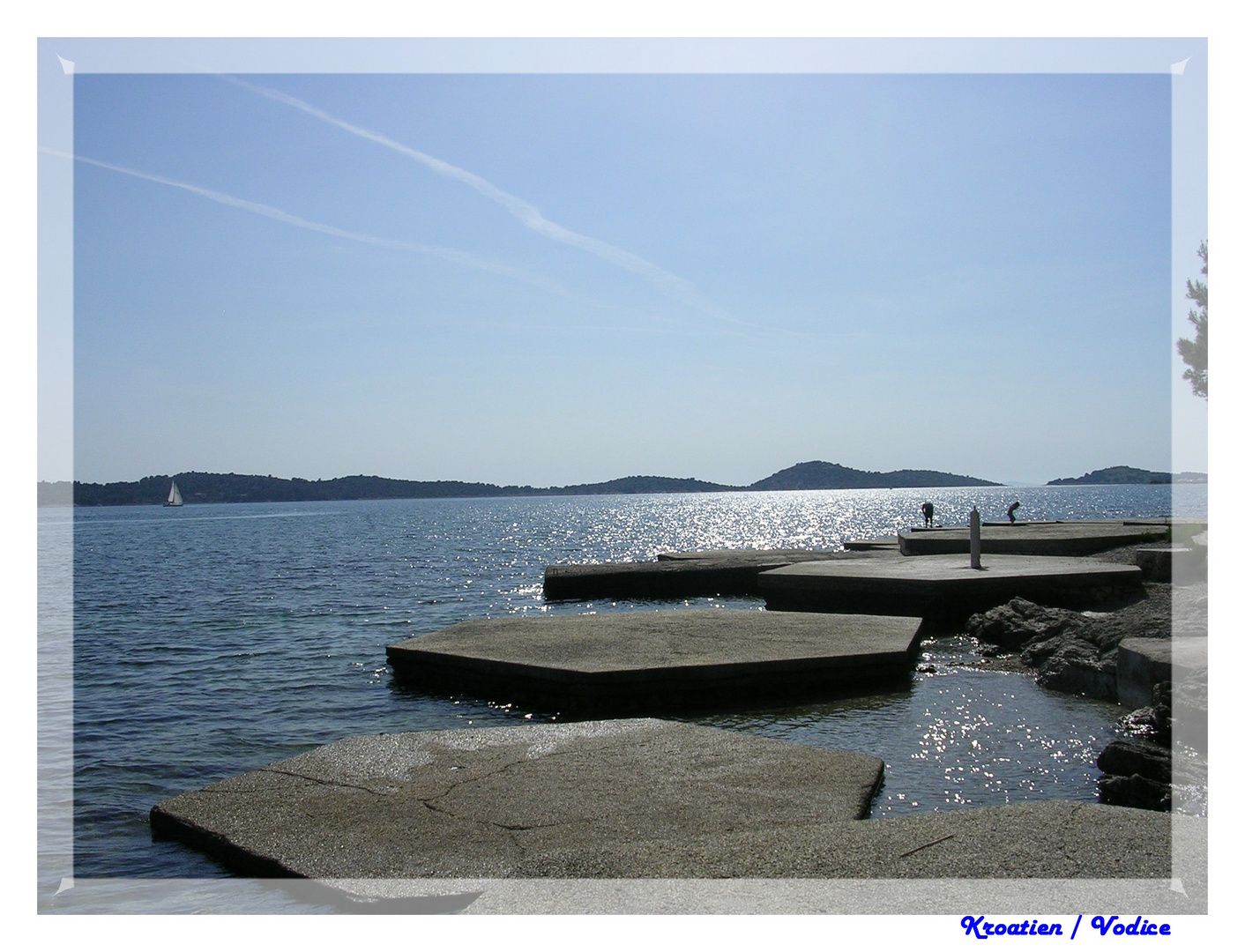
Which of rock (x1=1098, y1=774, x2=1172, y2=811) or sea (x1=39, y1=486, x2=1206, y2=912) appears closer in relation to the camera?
rock (x1=1098, y1=774, x2=1172, y2=811)

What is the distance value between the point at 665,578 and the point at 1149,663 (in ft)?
44.1

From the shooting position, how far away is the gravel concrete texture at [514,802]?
444 centimetres

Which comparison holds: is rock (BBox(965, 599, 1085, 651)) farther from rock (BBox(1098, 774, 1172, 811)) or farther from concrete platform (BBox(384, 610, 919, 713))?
rock (BBox(1098, 774, 1172, 811))

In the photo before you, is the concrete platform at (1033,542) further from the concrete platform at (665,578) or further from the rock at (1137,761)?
the rock at (1137,761)

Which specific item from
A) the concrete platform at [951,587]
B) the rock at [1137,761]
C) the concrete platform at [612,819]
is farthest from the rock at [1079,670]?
the concrete platform at [612,819]

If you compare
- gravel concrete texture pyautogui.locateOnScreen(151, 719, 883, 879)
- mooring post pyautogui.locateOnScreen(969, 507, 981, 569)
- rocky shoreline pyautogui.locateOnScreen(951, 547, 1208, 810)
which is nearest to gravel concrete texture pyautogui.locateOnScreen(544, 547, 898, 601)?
mooring post pyautogui.locateOnScreen(969, 507, 981, 569)

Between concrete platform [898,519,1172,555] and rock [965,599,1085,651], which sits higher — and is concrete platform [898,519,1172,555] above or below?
above

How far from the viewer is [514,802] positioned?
5172mm

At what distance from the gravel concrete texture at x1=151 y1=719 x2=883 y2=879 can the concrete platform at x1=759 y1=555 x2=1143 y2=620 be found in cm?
755

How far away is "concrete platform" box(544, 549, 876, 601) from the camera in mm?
20219

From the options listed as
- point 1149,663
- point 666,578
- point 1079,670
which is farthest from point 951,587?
point 666,578

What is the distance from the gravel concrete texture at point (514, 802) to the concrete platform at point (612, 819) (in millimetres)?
13
